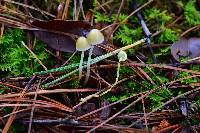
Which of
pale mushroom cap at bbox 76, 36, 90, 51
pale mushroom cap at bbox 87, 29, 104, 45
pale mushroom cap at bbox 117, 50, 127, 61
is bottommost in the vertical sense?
pale mushroom cap at bbox 117, 50, 127, 61

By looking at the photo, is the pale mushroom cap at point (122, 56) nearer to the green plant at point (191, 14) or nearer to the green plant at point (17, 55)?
the green plant at point (17, 55)

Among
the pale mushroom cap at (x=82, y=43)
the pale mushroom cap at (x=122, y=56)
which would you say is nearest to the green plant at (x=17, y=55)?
the pale mushroom cap at (x=82, y=43)

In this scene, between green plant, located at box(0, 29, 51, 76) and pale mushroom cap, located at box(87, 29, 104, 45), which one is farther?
green plant, located at box(0, 29, 51, 76)

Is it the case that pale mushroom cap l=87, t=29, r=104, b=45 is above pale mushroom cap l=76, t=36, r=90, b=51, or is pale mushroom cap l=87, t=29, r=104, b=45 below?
above

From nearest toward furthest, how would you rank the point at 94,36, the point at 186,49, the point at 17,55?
the point at 94,36
the point at 17,55
the point at 186,49

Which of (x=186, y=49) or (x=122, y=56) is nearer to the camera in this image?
(x=122, y=56)

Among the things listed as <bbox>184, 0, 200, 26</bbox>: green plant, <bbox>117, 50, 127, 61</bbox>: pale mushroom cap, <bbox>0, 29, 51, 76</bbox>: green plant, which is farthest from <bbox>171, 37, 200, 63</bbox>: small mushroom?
<bbox>0, 29, 51, 76</bbox>: green plant

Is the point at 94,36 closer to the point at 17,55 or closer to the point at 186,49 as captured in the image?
the point at 17,55

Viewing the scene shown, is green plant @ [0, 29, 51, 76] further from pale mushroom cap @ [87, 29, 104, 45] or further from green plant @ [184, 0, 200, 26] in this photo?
green plant @ [184, 0, 200, 26]

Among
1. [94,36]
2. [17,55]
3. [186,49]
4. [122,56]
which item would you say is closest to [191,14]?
[186,49]

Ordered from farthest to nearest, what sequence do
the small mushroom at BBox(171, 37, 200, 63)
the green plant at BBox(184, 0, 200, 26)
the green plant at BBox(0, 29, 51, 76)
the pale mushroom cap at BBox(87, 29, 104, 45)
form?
the green plant at BBox(184, 0, 200, 26) → the small mushroom at BBox(171, 37, 200, 63) → the green plant at BBox(0, 29, 51, 76) → the pale mushroom cap at BBox(87, 29, 104, 45)

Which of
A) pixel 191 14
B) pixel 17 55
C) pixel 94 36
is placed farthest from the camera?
pixel 191 14

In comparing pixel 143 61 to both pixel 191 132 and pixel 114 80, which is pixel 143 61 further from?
pixel 191 132
